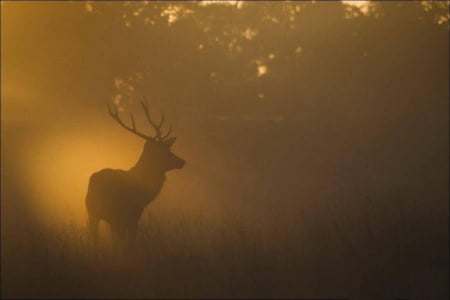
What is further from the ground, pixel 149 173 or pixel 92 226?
pixel 149 173

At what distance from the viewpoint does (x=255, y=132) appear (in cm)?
3056

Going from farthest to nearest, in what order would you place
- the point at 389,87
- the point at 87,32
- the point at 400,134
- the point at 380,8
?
the point at 87,32 < the point at 380,8 < the point at 389,87 < the point at 400,134

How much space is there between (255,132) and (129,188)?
17.6 meters

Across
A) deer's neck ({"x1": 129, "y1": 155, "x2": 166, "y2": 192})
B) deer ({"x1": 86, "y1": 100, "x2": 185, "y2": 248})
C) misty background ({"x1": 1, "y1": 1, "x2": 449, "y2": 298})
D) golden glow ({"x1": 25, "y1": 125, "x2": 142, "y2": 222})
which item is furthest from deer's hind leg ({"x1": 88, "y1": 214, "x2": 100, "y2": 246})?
golden glow ({"x1": 25, "y1": 125, "x2": 142, "y2": 222})

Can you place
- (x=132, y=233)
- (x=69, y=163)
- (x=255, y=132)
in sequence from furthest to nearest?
(x=255, y=132) < (x=69, y=163) < (x=132, y=233)

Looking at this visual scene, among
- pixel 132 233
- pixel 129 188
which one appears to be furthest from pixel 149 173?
pixel 132 233

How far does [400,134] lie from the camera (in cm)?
3025

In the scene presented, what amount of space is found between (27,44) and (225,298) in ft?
132

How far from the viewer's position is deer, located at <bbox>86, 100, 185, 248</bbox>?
42.4 feet

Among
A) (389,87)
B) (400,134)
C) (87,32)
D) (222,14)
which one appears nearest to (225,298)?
(400,134)

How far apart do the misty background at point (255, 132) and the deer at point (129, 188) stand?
403 millimetres

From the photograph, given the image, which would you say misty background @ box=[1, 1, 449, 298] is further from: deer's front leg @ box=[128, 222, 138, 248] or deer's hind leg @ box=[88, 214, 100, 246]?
deer's hind leg @ box=[88, 214, 100, 246]

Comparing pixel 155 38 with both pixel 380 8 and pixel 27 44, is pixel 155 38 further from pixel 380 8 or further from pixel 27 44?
pixel 380 8

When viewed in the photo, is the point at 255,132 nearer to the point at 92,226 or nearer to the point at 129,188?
the point at 129,188
